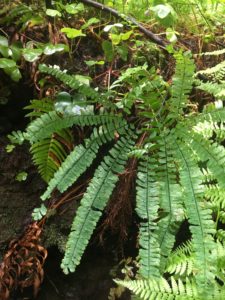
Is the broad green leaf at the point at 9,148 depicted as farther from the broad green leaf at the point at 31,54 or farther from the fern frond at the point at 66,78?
the fern frond at the point at 66,78

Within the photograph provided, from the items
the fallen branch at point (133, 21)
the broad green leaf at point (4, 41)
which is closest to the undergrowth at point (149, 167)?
the broad green leaf at point (4, 41)

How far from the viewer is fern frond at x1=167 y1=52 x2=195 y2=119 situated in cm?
162

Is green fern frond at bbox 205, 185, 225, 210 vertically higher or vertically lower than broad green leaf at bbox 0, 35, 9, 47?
lower

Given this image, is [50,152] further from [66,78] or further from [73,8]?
[73,8]

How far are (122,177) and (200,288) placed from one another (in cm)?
99

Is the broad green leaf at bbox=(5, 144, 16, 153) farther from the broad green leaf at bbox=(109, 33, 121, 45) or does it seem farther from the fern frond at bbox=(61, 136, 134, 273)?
the broad green leaf at bbox=(109, 33, 121, 45)

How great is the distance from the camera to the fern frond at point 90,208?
1.55m

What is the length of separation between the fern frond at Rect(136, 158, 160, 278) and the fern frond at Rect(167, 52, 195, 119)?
0.92 feet

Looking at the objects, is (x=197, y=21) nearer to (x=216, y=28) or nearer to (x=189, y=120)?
(x=216, y=28)

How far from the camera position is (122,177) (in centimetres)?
232

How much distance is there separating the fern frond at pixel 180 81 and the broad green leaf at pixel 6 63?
1000 millimetres

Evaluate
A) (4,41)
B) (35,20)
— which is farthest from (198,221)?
(35,20)

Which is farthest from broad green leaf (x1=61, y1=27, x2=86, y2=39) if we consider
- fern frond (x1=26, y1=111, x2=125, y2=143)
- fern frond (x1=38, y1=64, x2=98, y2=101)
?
fern frond (x1=26, y1=111, x2=125, y2=143)

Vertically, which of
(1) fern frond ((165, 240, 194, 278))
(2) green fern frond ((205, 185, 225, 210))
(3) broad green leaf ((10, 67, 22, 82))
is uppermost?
(3) broad green leaf ((10, 67, 22, 82))
